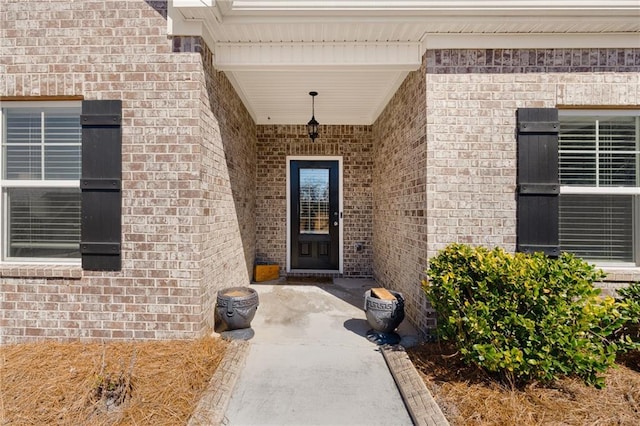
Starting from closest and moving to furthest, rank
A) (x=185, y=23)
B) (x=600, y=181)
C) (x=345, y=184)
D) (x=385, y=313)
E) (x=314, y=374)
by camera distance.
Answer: (x=314, y=374) → (x=185, y=23) → (x=385, y=313) → (x=600, y=181) → (x=345, y=184)

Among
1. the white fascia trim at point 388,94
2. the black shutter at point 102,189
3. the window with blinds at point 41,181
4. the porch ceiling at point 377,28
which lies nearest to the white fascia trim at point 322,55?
the porch ceiling at point 377,28

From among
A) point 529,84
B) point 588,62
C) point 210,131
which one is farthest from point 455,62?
point 210,131

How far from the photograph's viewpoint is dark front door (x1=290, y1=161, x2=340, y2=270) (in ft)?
18.8

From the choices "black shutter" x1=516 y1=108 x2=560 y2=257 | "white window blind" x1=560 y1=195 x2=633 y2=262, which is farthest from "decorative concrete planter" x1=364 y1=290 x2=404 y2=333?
"white window blind" x1=560 y1=195 x2=633 y2=262

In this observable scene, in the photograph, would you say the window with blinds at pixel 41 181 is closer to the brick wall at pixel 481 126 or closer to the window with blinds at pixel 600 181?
the brick wall at pixel 481 126

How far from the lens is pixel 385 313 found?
302 cm

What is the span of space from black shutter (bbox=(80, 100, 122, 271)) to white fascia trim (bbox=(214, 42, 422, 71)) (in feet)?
4.17

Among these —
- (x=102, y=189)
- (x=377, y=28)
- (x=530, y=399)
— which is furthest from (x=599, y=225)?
(x=102, y=189)

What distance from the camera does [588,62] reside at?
3.04 m

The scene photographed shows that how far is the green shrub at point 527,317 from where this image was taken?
2.21m

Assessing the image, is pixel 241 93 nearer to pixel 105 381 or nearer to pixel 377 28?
pixel 377 28

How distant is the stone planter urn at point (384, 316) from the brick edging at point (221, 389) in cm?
128

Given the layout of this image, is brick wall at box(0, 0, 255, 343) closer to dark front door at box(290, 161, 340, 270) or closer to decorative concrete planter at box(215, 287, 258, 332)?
decorative concrete planter at box(215, 287, 258, 332)

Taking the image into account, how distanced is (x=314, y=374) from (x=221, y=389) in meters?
0.75
